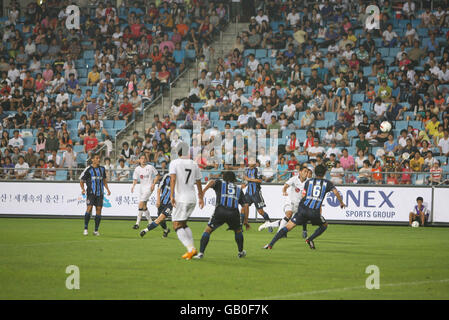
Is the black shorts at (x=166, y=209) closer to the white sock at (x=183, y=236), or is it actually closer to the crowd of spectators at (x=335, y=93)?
the white sock at (x=183, y=236)

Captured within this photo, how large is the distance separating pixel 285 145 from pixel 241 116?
2375mm

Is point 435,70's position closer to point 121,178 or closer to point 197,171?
point 121,178

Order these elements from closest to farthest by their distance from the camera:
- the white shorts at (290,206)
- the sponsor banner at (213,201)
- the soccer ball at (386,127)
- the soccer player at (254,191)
Answer: the white shorts at (290,206)
the soccer player at (254,191)
the sponsor banner at (213,201)
the soccer ball at (386,127)

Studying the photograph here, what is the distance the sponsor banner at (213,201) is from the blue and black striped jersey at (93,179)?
5.72m

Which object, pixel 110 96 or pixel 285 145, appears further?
pixel 110 96

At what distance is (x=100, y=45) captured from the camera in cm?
3403

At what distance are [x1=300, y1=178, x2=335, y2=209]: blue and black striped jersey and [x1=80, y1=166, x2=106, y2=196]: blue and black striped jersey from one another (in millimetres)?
6560

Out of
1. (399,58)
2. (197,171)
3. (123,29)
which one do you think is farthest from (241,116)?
(197,171)

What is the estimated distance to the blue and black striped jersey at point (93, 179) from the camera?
1922cm

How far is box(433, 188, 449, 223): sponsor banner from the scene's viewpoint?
2364cm

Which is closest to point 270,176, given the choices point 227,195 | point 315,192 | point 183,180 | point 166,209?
point 166,209

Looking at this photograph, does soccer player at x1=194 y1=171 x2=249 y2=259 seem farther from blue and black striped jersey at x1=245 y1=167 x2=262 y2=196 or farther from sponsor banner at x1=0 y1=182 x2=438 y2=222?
sponsor banner at x1=0 y1=182 x2=438 y2=222

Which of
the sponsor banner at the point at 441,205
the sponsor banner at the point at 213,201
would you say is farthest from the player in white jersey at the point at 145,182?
the sponsor banner at the point at 441,205

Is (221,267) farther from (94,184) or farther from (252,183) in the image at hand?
(252,183)
